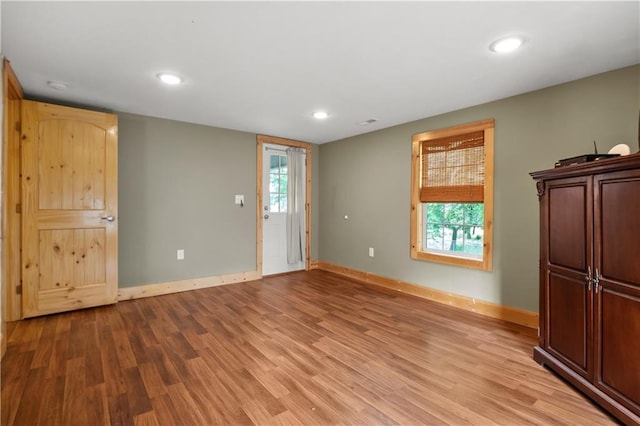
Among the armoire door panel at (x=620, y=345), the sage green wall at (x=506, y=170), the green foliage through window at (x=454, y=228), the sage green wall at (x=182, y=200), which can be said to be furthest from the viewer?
the sage green wall at (x=182, y=200)

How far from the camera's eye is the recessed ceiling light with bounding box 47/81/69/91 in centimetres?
286

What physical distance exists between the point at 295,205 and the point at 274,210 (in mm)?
388

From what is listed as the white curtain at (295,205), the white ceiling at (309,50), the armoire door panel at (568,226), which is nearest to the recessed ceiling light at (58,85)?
Answer: the white ceiling at (309,50)

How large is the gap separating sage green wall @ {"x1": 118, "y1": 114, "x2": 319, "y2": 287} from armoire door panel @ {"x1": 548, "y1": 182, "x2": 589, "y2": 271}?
12.5ft

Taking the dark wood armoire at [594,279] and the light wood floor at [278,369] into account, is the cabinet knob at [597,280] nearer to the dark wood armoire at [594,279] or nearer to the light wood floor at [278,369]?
the dark wood armoire at [594,279]

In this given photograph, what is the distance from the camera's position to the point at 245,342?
2625 millimetres

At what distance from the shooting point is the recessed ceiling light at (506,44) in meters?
2.07

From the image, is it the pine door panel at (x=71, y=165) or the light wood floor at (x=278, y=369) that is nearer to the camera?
the light wood floor at (x=278, y=369)

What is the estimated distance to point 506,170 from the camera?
3.20m

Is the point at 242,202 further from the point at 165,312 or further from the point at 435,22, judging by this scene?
the point at 435,22

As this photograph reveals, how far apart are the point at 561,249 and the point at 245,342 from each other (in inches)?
101

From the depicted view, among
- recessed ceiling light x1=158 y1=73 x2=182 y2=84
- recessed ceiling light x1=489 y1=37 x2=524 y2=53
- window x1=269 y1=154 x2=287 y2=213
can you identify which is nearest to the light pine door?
recessed ceiling light x1=158 y1=73 x2=182 y2=84

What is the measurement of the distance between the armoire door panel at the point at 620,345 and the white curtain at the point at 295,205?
4104mm

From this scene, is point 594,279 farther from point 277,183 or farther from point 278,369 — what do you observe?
point 277,183
